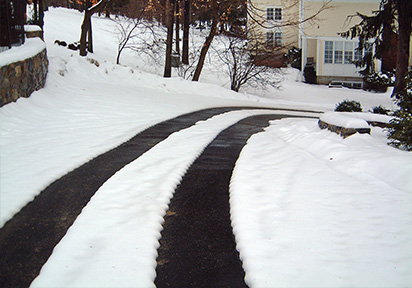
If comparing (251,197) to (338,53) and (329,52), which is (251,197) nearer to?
(329,52)

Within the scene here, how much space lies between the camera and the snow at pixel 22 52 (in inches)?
346

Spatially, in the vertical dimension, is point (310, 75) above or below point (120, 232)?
above

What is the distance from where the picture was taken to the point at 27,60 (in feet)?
32.4

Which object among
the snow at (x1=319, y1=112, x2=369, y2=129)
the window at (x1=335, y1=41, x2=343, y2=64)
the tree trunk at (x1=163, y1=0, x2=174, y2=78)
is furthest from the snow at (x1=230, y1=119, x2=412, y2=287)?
the window at (x1=335, y1=41, x2=343, y2=64)

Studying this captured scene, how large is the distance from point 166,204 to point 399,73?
16.3 metres

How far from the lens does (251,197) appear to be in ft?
16.7

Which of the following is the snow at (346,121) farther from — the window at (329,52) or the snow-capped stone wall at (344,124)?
the window at (329,52)

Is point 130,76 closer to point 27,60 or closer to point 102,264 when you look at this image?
point 27,60

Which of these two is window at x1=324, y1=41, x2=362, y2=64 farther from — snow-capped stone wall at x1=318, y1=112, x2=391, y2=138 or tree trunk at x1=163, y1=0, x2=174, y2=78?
snow-capped stone wall at x1=318, y1=112, x2=391, y2=138

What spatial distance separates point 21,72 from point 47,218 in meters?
6.06

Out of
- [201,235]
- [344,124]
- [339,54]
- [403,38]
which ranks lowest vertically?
[201,235]

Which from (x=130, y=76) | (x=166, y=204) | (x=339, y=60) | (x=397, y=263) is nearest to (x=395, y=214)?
(x=397, y=263)

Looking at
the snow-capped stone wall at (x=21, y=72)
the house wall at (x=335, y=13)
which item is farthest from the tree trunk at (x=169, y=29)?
the house wall at (x=335, y=13)

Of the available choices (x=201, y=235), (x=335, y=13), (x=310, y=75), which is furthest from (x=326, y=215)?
(x=335, y=13)
